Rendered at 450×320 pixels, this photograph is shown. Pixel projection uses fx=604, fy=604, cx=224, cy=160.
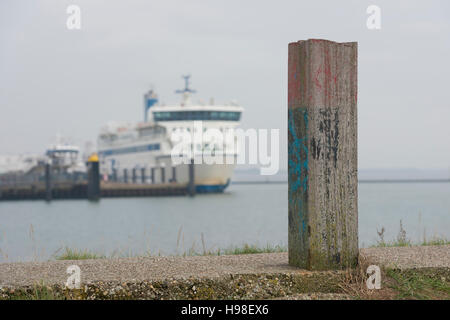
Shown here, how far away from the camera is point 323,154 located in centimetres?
390

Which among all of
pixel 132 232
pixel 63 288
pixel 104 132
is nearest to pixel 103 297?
pixel 63 288

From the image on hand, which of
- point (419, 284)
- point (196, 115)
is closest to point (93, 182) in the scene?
point (196, 115)

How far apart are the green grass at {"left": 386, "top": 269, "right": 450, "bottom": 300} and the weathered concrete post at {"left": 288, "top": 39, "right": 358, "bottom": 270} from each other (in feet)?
1.01

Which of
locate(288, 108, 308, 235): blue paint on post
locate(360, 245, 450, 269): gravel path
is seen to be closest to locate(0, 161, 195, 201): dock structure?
locate(360, 245, 450, 269): gravel path

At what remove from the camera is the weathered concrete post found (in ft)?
12.8

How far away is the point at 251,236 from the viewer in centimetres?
2261

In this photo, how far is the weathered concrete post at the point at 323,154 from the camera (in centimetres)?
390

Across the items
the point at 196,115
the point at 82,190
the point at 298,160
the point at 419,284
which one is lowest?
the point at 82,190

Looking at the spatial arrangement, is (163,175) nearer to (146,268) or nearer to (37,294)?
(146,268)

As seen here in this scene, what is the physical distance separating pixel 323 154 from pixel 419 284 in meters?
1.03

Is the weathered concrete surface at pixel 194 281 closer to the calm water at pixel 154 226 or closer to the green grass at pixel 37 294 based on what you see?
the green grass at pixel 37 294

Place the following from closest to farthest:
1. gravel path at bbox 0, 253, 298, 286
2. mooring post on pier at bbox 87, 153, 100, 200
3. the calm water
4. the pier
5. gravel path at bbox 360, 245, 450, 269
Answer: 1. gravel path at bbox 0, 253, 298, 286
2. gravel path at bbox 360, 245, 450, 269
3. the calm water
4. mooring post on pier at bbox 87, 153, 100, 200
5. the pier

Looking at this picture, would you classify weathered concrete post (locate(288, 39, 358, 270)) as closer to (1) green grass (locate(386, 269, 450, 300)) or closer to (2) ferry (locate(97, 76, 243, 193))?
(1) green grass (locate(386, 269, 450, 300))
